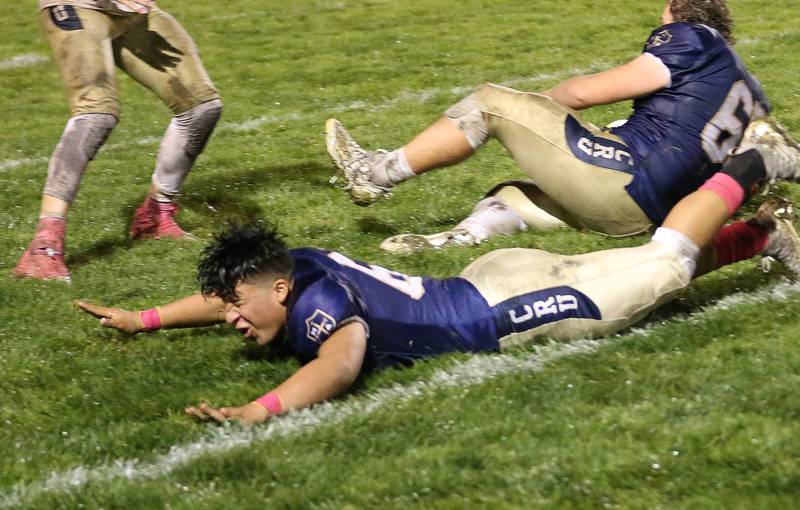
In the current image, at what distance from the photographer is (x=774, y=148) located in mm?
4727

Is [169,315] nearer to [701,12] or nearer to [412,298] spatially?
[412,298]

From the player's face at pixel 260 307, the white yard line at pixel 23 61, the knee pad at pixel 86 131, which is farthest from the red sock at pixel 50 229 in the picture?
the white yard line at pixel 23 61

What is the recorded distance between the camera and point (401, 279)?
4242 mm

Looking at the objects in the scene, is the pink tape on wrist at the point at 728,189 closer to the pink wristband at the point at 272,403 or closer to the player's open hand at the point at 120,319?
the pink wristband at the point at 272,403

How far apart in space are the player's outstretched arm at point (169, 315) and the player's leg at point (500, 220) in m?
1.46

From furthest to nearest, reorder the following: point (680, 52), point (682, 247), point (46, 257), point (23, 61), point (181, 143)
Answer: point (23, 61)
point (181, 143)
point (46, 257)
point (680, 52)
point (682, 247)

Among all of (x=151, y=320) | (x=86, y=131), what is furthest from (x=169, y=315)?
(x=86, y=131)

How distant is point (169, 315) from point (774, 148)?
2.62 meters

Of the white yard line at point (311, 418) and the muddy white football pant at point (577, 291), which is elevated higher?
the muddy white football pant at point (577, 291)

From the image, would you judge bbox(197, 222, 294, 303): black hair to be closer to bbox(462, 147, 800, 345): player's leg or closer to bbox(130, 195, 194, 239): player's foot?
bbox(462, 147, 800, 345): player's leg

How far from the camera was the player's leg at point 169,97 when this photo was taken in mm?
6352

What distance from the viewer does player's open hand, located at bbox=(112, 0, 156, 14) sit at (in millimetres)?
6016

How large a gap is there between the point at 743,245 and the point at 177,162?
326 cm

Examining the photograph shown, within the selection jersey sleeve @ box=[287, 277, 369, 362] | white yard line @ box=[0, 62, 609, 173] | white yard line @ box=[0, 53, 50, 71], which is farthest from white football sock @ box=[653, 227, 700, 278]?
white yard line @ box=[0, 53, 50, 71]
